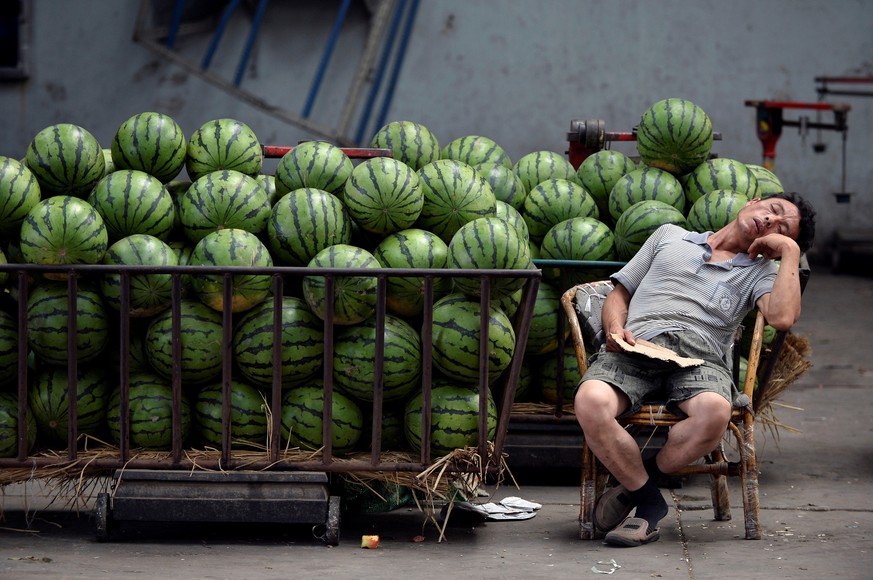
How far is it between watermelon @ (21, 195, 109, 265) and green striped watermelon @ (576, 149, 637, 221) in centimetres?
222

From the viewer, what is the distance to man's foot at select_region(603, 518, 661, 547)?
158 inches

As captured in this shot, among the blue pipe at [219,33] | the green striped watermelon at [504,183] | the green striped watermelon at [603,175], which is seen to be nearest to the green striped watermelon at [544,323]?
the green striped watermelon at [504,183]

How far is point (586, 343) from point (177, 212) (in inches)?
70.6

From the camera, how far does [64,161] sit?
14.0 ft

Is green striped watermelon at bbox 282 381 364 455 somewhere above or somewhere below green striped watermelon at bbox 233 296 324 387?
below

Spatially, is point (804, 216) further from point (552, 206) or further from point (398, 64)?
point (398, 64)

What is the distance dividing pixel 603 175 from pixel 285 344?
183 cm

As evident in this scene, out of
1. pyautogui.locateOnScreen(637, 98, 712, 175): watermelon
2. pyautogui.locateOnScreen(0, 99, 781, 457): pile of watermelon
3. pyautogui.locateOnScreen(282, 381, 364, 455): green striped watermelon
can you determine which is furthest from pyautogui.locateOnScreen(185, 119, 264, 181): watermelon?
pyautogui.locateOnScreen(637, 98, 712, 175): watermelon

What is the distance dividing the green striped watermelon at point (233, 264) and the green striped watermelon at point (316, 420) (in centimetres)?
38

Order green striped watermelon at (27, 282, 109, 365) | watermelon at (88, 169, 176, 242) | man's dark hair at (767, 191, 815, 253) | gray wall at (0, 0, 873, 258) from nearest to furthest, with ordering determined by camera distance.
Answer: green striped watermelon at (27, 282, 109, 365) < watermelon at (88, 169, 176, 242) < man's dark hair at (767, 191, 815, 253) < gray wall at (0, 0, 873, 258)

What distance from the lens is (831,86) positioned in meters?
10.6

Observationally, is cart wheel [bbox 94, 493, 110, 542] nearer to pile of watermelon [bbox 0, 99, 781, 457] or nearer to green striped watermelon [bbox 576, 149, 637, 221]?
pile of watermelon [bbox 0, 99, 781, 457]

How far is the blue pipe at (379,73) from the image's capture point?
10.3 meters

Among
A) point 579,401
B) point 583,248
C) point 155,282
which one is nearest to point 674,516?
point 579,401
